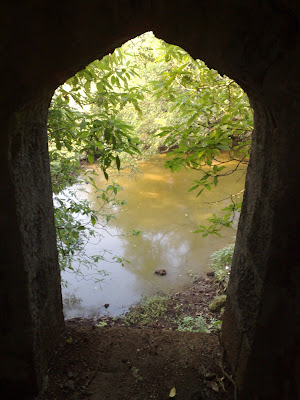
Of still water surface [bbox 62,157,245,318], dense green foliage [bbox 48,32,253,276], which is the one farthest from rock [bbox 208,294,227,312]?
dense green foliage [bbox 48,32,253,276]

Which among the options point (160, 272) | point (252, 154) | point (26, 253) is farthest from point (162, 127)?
point (160, 272)

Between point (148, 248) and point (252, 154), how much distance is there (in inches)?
198

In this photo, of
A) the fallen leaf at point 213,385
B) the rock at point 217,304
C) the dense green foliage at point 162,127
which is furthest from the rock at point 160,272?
the fallen leaf at point 213,385

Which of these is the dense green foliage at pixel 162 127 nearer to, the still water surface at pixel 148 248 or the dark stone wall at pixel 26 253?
the dark stone wall at pixel 26 253

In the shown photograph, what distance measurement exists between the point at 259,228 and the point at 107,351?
129 cm

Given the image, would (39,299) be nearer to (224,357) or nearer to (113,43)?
(224,357)

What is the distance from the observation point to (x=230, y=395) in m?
1.45

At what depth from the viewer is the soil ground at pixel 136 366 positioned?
1513 millimetres

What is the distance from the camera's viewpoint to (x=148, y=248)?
6254mm

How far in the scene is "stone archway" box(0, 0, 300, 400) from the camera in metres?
1.01

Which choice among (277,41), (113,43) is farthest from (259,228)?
(113,43)

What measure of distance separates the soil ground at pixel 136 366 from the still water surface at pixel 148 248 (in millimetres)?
1804

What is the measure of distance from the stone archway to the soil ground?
0.16m

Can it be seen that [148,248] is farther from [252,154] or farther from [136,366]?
[252,154]
